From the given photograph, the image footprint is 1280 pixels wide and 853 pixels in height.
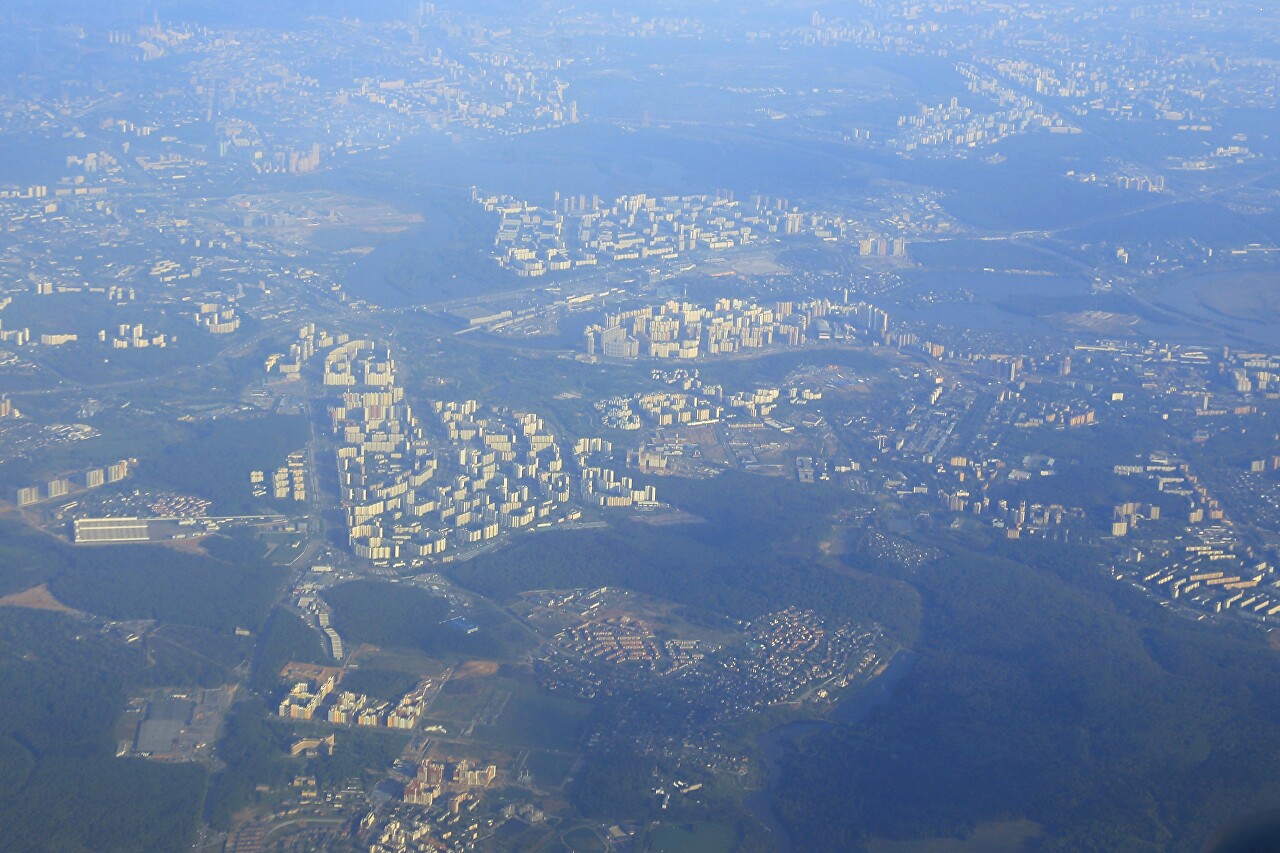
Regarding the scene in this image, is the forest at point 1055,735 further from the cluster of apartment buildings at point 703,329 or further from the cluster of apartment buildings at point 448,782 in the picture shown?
the cluster of apartment buildings at point 703,329

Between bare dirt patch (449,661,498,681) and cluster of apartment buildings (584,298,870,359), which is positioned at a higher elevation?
bare dirt patch (449,661,498,681)

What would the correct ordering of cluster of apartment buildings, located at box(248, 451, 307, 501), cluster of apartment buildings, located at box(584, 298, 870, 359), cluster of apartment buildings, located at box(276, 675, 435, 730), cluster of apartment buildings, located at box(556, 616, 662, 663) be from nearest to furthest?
cluster of apartment buildings, located at box(276, 675, 435, 730) → cluster of apartment buildings, located at box(556, 616, 662, 663) → cluster of apartment buildings, located at box(248, 451, 307, 501) → cluster of apartment buildings, located at box(584, 298, 870, 359)

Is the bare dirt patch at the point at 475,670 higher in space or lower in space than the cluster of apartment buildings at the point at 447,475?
higher

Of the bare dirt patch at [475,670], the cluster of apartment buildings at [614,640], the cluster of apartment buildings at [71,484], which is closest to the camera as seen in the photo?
the bare dirt patch at [475,670]

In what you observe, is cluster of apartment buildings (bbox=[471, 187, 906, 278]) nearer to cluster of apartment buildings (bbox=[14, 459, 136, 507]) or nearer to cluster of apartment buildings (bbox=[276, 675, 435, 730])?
cluster of apartment buildings (bbox=[14, 459, 136, 507])

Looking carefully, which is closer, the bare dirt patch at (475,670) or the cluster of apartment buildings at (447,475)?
the bare dirt patch at (475,670)

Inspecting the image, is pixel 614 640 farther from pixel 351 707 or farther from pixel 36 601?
pixel 36 601

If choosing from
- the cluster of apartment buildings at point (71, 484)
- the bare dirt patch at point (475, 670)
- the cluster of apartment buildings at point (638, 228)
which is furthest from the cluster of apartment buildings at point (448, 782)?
the cluster of apartment buildings at point (638, 228)

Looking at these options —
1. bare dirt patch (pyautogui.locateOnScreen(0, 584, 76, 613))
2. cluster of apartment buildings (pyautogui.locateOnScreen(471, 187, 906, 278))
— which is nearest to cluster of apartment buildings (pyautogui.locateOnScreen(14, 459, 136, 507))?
bare dirt patch (pyautogui.locateOnScreen(0, 584, 76, 613))

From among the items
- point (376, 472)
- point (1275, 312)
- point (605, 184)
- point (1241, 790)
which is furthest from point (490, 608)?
point (605, 184)

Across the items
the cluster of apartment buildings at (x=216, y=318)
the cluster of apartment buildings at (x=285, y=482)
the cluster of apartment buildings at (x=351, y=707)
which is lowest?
the cluster of apartment buildings at (x=216, y=318)

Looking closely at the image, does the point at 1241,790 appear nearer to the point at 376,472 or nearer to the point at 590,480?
the point at 590,480
